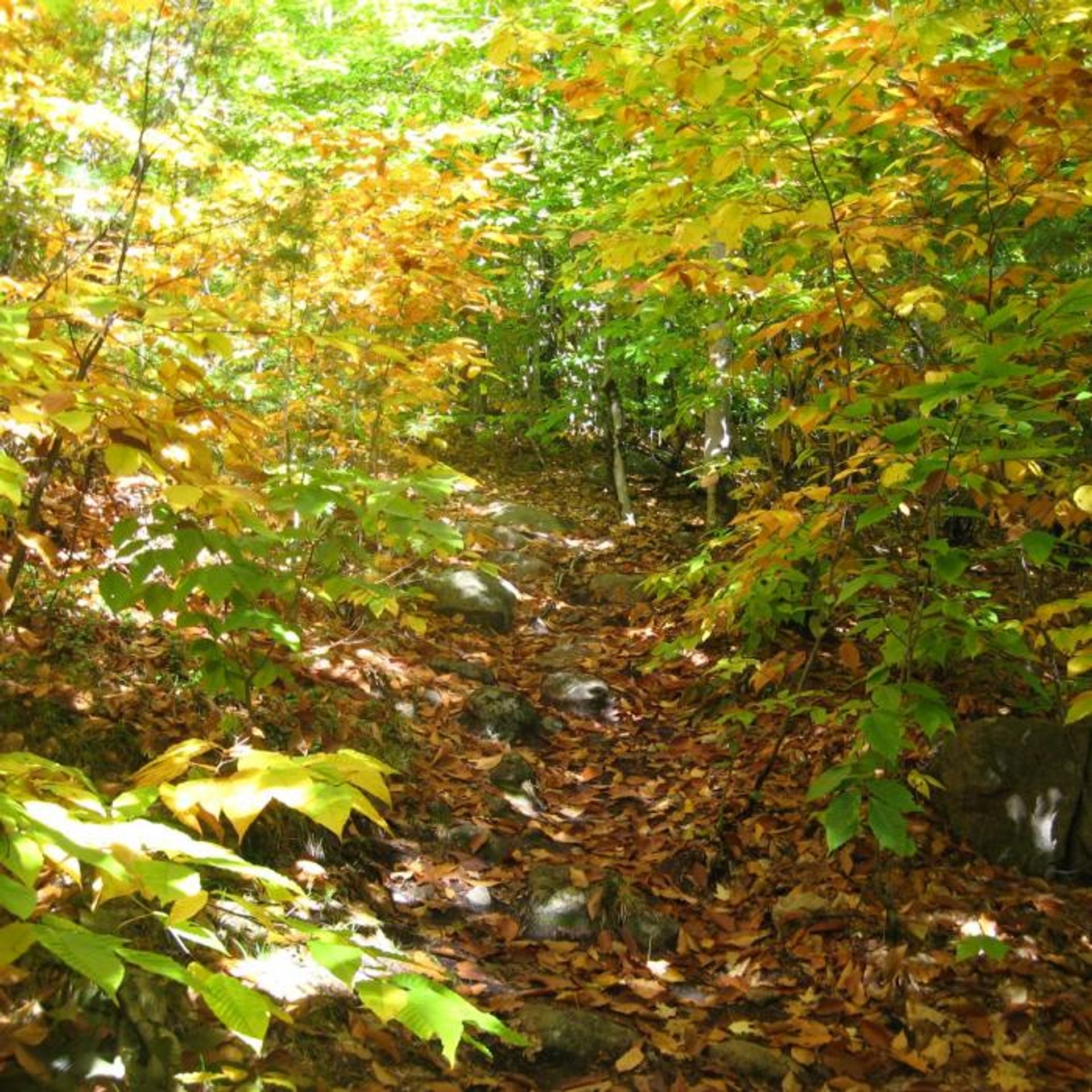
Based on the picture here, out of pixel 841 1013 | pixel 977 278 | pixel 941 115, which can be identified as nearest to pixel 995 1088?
pixel 841 1013

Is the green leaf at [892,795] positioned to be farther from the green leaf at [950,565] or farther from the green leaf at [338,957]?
the green leaf at [338,957]

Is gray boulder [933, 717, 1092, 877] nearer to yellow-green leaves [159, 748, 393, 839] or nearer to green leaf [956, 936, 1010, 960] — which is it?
green leaf [956, 936, 1010, 960]

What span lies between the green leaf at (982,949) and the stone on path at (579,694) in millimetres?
2946

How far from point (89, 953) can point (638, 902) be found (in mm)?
3503

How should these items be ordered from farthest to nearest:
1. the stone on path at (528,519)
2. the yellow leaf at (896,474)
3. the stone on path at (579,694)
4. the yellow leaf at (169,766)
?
the stone on path at (528,519), the stone on path at (579,694), the yellow leaf at (896,474), the yellow leaf at (169,766)

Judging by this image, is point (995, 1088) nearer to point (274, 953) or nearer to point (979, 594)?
point (979, 594)

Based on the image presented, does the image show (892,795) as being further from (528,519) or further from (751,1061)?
(528,519)

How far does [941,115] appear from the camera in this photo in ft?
9.63

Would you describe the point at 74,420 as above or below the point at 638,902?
→ above

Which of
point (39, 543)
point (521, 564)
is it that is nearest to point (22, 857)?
point (39, 543)

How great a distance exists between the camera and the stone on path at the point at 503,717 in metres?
5.68

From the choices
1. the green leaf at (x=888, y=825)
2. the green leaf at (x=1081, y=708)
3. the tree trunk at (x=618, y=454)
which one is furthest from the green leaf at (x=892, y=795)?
the tree trunk at (x=618, y=454)

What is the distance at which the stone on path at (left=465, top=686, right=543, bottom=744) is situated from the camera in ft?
18.6

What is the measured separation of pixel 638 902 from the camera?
4.16 m
